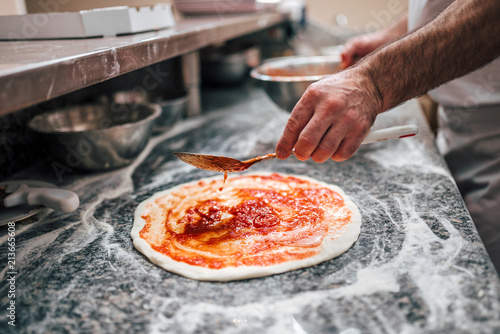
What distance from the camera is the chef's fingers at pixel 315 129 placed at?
942 millimetres

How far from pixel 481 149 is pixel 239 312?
1240 millimetres

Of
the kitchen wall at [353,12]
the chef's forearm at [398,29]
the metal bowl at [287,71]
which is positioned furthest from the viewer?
the kitchen wall at [353,12]

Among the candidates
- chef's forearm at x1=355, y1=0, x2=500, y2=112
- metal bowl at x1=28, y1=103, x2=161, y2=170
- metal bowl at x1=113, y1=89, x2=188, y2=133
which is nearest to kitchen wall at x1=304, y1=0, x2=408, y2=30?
metal bowl at x1=113, y1=89, x2=188, y2=133

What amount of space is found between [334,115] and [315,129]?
58 millimetres

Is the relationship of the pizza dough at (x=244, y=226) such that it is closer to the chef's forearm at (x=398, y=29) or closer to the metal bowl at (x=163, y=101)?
the metal bowl at (x=163, y=101)

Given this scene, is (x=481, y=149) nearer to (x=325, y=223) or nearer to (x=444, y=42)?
(x=444, y=42)

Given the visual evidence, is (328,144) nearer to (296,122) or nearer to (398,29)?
(296,122)

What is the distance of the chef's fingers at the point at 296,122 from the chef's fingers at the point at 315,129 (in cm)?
2

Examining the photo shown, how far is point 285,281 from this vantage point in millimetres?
844

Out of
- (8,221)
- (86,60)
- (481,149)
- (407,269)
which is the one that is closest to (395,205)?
(407,269)

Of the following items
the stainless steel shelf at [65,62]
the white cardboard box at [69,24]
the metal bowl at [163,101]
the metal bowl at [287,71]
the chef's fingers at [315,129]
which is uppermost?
the white cardboard box at [69,24]

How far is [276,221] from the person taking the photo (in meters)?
1.08

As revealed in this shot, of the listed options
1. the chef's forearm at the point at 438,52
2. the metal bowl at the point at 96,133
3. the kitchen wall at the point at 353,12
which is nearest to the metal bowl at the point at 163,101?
the metal bowl at the point at 96,133

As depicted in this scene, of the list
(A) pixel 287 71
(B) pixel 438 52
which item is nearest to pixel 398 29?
(A) pixel 287 71
